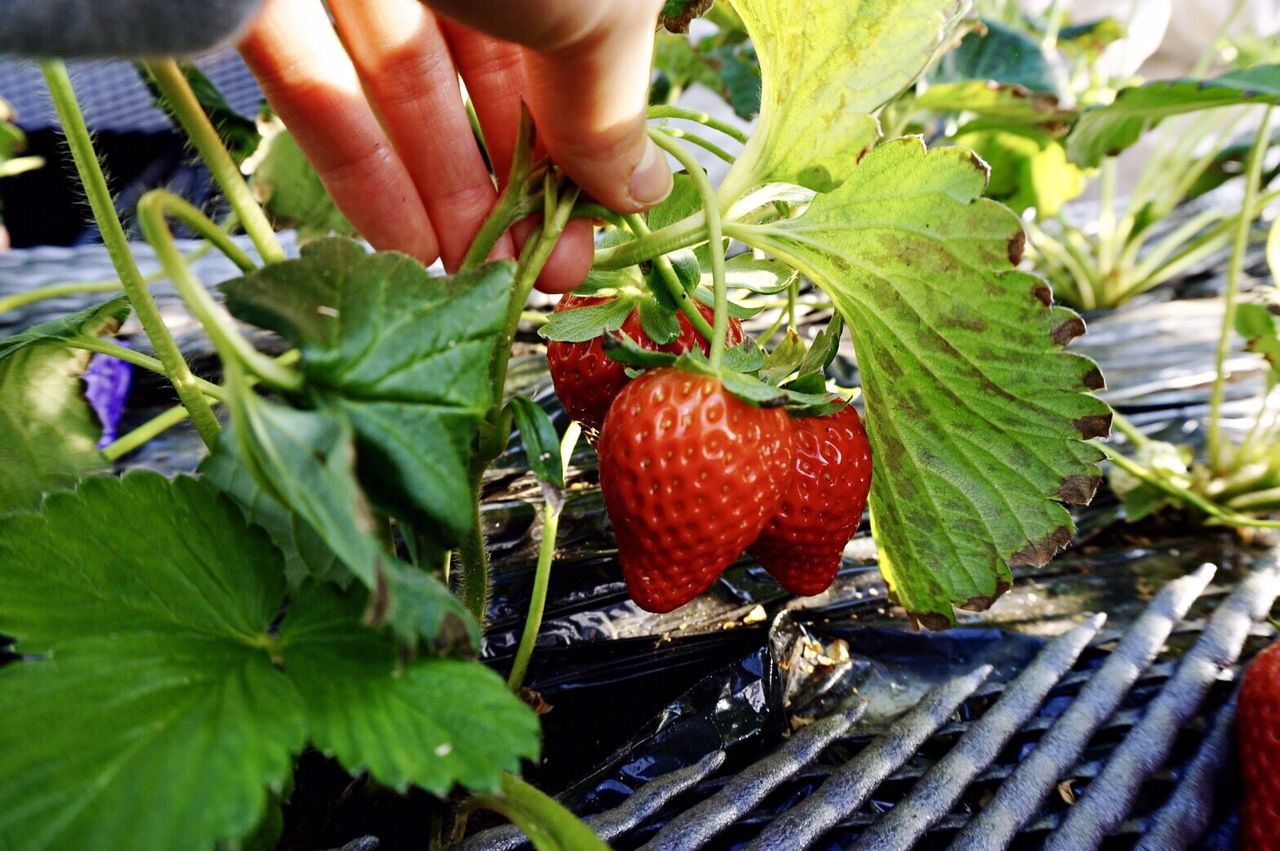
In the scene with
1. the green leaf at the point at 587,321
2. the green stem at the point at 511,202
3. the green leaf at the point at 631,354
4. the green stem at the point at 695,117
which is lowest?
the green leaf at the point at 587,321

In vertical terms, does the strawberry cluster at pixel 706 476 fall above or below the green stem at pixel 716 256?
below

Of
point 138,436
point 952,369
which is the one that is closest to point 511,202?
point 952,369

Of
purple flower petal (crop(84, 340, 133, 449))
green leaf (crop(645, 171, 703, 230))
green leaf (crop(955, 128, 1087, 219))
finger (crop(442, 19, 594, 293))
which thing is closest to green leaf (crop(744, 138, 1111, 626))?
green leaf (crop(645, 171, 703, 230))

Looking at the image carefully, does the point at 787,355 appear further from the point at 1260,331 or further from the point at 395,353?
the point at 1260,331

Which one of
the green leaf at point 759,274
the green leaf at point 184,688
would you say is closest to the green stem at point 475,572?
the green leaf at point 184,688

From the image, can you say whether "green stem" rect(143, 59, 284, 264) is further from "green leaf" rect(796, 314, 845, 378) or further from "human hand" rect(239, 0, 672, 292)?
"green leaf" rect(796, 314, 845, 378)

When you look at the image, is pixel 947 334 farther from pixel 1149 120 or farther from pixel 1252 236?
pixel 1252 236

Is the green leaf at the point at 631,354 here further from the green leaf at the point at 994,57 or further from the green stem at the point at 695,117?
the green leaf at the point at 994,57
